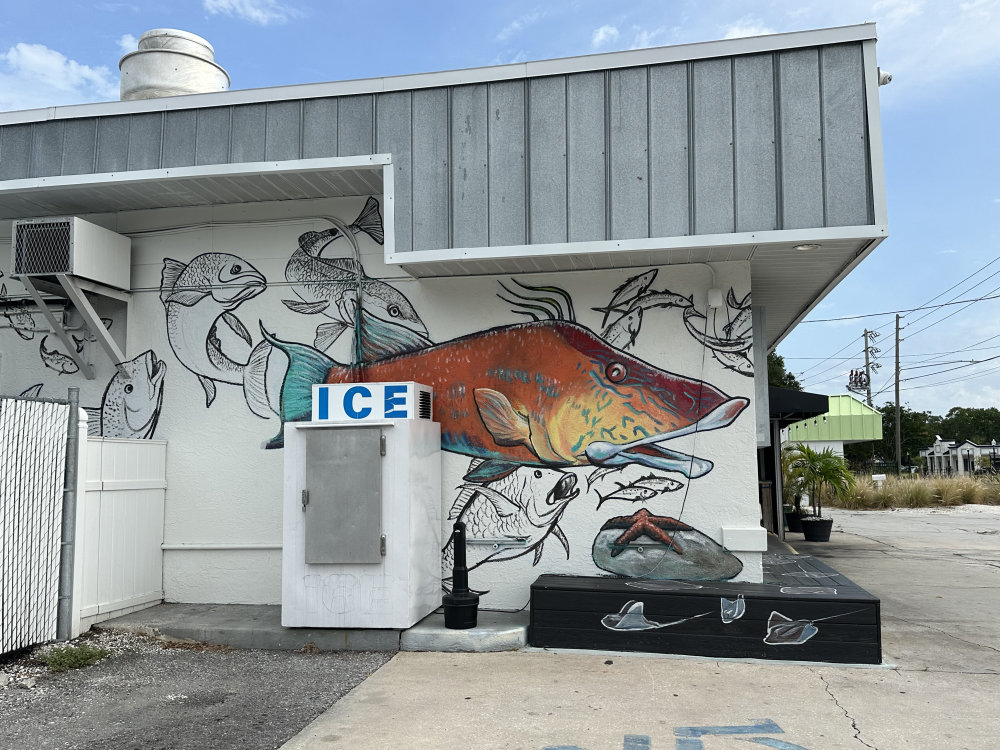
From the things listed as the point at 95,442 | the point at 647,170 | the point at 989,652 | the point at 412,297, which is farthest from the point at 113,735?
the point at 989,652

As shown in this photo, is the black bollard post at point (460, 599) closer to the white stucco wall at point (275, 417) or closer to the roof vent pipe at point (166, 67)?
the white stucco wall at point (275, 417)

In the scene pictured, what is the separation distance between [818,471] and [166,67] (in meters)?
13.7

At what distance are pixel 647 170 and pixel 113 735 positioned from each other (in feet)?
18.6

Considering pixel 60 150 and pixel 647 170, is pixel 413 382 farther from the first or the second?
pixel 60 150

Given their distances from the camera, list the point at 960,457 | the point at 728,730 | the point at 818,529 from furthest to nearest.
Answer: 1. the point at 960,457
2. the point at 818,529
3. the point at 728,730

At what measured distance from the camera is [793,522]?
17391 mm

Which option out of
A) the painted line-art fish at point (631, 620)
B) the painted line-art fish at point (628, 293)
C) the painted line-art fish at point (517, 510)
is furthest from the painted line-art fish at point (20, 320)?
the painted line-art fish at point (631, 620)

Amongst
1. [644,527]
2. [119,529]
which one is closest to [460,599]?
[644,527]

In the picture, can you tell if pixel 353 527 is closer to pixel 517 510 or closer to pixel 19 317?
pixel 517 510

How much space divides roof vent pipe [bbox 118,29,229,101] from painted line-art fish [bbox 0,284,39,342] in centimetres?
255

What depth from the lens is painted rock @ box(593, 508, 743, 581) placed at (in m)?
7.16

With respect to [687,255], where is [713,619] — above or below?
below

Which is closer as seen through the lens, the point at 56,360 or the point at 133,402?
the point at 133,402

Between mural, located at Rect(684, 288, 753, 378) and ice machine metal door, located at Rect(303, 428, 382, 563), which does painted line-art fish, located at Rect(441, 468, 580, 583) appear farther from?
mural, located at Rect(684, 288, 753, 378)
